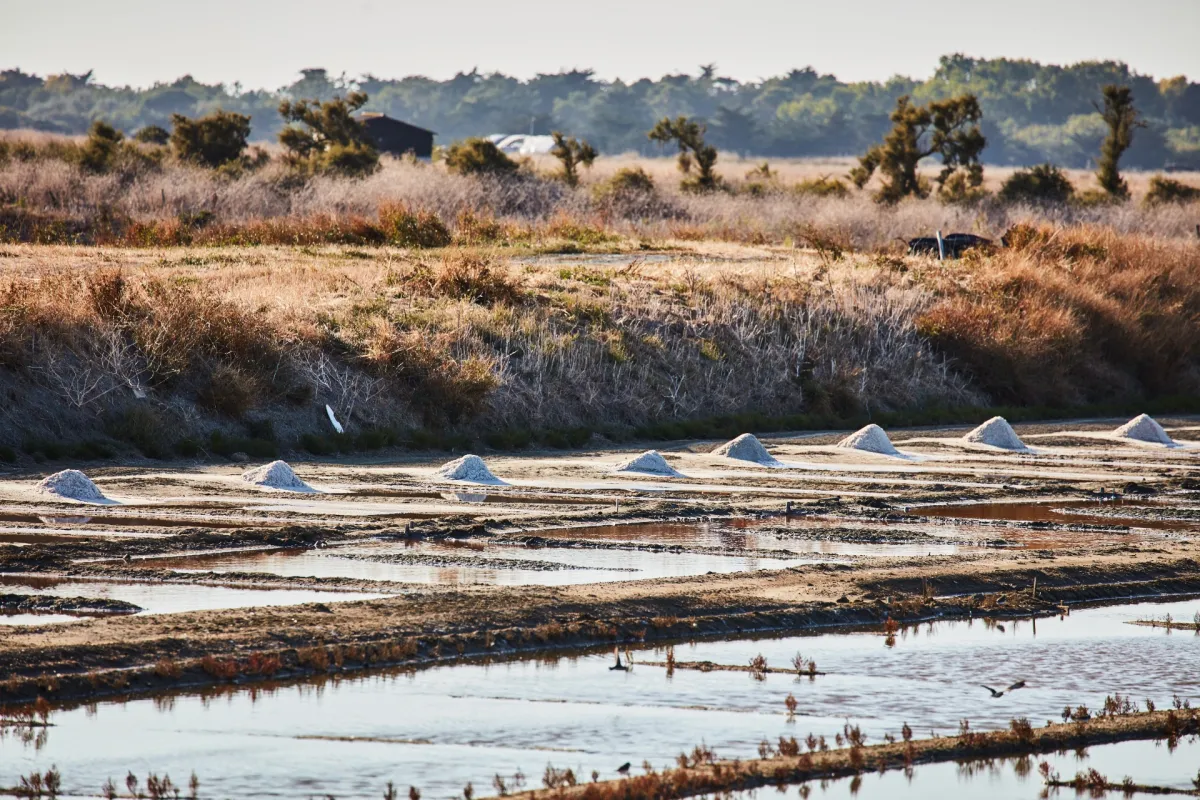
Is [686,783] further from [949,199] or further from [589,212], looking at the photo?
[949,199]

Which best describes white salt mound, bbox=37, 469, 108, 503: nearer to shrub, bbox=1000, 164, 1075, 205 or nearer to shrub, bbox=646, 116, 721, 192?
shrub, bbox=646, 116, 721, 192

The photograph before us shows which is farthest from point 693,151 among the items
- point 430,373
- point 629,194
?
point 430,373

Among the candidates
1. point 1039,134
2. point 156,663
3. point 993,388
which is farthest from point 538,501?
point 1039,134

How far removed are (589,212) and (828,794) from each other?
37.4 m

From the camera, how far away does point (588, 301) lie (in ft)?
80.4

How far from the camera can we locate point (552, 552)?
11875 mm

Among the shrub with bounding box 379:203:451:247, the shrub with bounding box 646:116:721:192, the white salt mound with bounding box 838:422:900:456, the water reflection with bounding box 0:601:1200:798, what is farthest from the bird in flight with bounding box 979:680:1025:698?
the shrub with bounding box 646:116:721:192

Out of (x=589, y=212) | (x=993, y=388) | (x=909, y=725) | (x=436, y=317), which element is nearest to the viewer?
(x=909, y=725)

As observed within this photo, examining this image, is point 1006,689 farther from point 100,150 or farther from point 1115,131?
point 1115,131

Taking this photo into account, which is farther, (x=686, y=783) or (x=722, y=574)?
(x=722, y=574)

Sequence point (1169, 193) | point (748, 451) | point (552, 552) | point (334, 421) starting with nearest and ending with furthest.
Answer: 1. point (552, 552)
2. point (748, 451)
3. point (334, 421)
4. point (1169, 193)

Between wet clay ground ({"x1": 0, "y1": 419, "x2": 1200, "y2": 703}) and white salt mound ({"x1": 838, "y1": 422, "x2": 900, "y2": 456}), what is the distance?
1476 millimetres

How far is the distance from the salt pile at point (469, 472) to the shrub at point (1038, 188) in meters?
36.7

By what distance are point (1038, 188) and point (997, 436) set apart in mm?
32039
